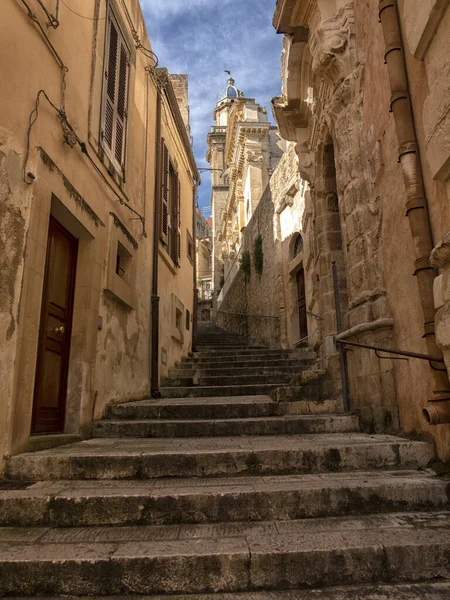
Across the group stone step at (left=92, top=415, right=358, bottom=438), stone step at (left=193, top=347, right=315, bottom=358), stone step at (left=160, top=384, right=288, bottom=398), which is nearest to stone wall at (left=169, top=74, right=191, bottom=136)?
stone step at (left=193, top=347, right=315, bottom=358)

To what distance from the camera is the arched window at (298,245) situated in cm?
1039

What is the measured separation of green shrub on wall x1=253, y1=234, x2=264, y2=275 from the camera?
13.6 metres

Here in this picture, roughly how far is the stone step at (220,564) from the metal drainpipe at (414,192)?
1.00 meters

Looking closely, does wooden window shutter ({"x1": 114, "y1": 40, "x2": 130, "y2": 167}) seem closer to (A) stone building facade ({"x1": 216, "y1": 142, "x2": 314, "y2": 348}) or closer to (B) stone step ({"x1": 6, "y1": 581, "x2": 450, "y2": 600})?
(A) stone building facade ({"x1": 216, "y1": 142, "x2": 314, "y2": 348})

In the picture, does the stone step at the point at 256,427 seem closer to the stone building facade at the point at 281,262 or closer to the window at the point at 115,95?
the window at the point at 115,95

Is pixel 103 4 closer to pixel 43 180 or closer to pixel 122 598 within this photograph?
pixel 43 180

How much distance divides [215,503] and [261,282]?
1108 centimetres

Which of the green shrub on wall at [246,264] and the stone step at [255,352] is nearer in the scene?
the stone step at [255,352]

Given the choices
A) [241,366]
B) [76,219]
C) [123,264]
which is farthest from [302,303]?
[76,219]

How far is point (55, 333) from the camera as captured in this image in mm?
4074

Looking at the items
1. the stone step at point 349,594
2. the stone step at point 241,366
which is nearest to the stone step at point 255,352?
the stone step at point 241,366

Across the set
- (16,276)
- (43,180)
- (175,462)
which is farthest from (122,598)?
(43,180)

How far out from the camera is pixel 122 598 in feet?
6.35

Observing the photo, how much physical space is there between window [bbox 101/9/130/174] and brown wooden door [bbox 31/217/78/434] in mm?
1637
